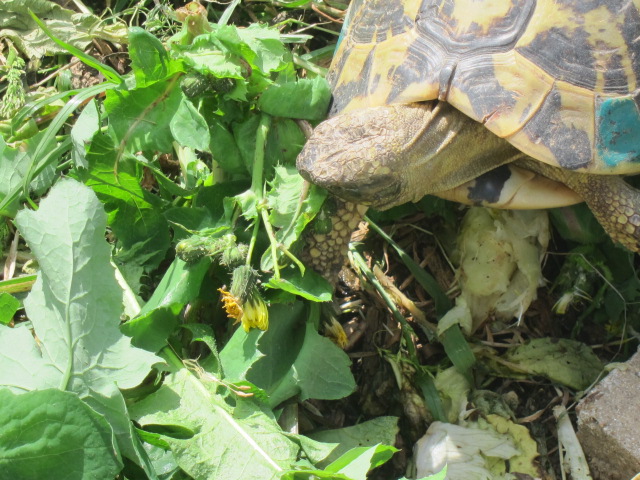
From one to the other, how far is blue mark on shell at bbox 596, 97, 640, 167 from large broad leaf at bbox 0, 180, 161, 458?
155 cm

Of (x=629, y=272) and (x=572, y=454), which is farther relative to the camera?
(x=629, y=272)

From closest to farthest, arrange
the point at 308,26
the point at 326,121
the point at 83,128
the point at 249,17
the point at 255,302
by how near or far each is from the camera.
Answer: the point at 255,302
the point at 326,121
the point at 83,128
the point at 308,26
the point at 249,17

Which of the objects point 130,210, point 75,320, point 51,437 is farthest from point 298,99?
point 51,437

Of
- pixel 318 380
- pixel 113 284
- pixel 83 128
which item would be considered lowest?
pixel 318 380

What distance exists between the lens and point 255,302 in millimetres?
2283

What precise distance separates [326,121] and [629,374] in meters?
1.34

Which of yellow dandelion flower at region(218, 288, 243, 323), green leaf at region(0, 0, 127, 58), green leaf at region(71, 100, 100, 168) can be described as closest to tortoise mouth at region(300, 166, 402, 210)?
yellow dandelion flower at region(218, 288, 243, 323)

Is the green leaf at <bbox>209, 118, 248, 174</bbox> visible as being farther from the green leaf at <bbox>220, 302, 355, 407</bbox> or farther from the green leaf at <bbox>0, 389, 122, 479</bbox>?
the green leaf at <bbox>0, 389, 122, 479</bbox>

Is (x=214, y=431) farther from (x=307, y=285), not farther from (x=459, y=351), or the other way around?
(x=459, y=351)

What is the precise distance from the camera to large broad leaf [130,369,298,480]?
2.12 metres

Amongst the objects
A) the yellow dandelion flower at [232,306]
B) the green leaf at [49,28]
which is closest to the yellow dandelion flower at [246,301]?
the yellow dandelion flower at [232,306]

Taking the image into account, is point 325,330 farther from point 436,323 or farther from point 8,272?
point 8,272

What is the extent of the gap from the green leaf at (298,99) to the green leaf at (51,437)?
1116mm

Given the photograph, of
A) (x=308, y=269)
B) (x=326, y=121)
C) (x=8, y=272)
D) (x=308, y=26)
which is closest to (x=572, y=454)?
(x=308, y=269)
